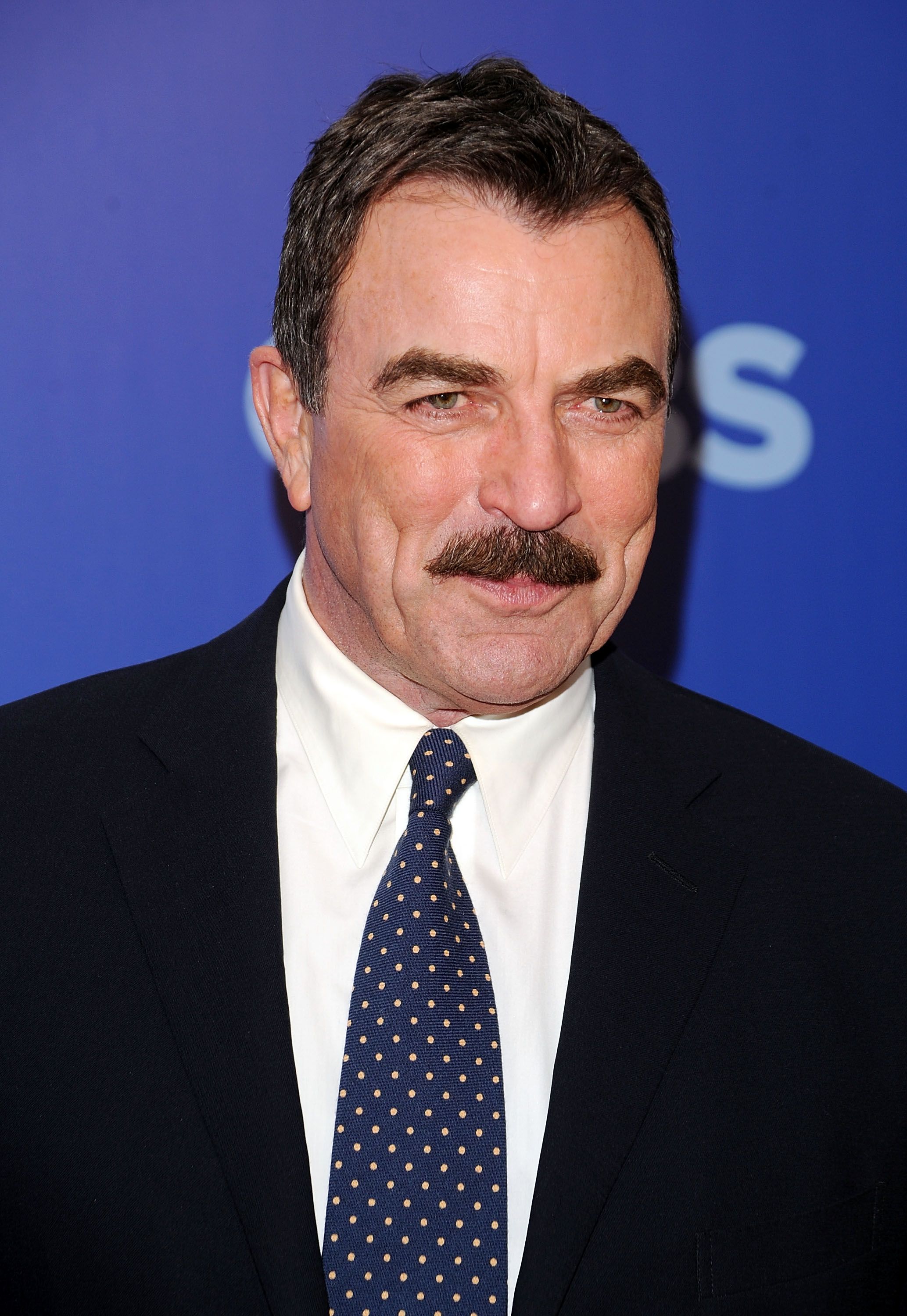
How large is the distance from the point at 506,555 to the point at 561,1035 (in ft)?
2.07

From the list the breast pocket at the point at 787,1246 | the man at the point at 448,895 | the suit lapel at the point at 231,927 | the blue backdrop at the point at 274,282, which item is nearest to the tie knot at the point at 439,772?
the man at the point at 448,895

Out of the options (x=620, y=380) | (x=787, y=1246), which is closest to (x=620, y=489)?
(x=620, y=380)

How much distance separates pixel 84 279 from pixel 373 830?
Result: 3.91ft

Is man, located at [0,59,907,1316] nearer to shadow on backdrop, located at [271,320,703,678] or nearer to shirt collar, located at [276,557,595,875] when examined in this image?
shirt collar, located at [276,557,595,875]

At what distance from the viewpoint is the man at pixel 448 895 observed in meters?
1.49

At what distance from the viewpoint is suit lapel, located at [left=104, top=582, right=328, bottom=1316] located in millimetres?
1442

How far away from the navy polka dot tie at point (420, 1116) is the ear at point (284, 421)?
58cm

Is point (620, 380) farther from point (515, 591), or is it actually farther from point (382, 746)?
point (382, 746)

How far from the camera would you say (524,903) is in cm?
173

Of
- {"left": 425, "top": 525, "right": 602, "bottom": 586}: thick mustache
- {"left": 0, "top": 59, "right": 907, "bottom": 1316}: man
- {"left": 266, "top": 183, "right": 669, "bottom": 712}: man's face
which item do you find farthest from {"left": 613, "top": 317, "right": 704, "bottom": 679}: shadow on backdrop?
{"left": 425, "top": 525, "right": 602, "bottom": 586}: thick mustache

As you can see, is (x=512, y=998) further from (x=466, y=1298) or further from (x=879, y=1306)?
(x=879, y=1306)

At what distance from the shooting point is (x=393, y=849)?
1.72 meters

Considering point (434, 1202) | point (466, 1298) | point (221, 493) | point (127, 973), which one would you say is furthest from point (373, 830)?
point (221, 493)

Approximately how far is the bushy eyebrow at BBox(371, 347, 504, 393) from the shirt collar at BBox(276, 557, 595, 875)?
418mm
